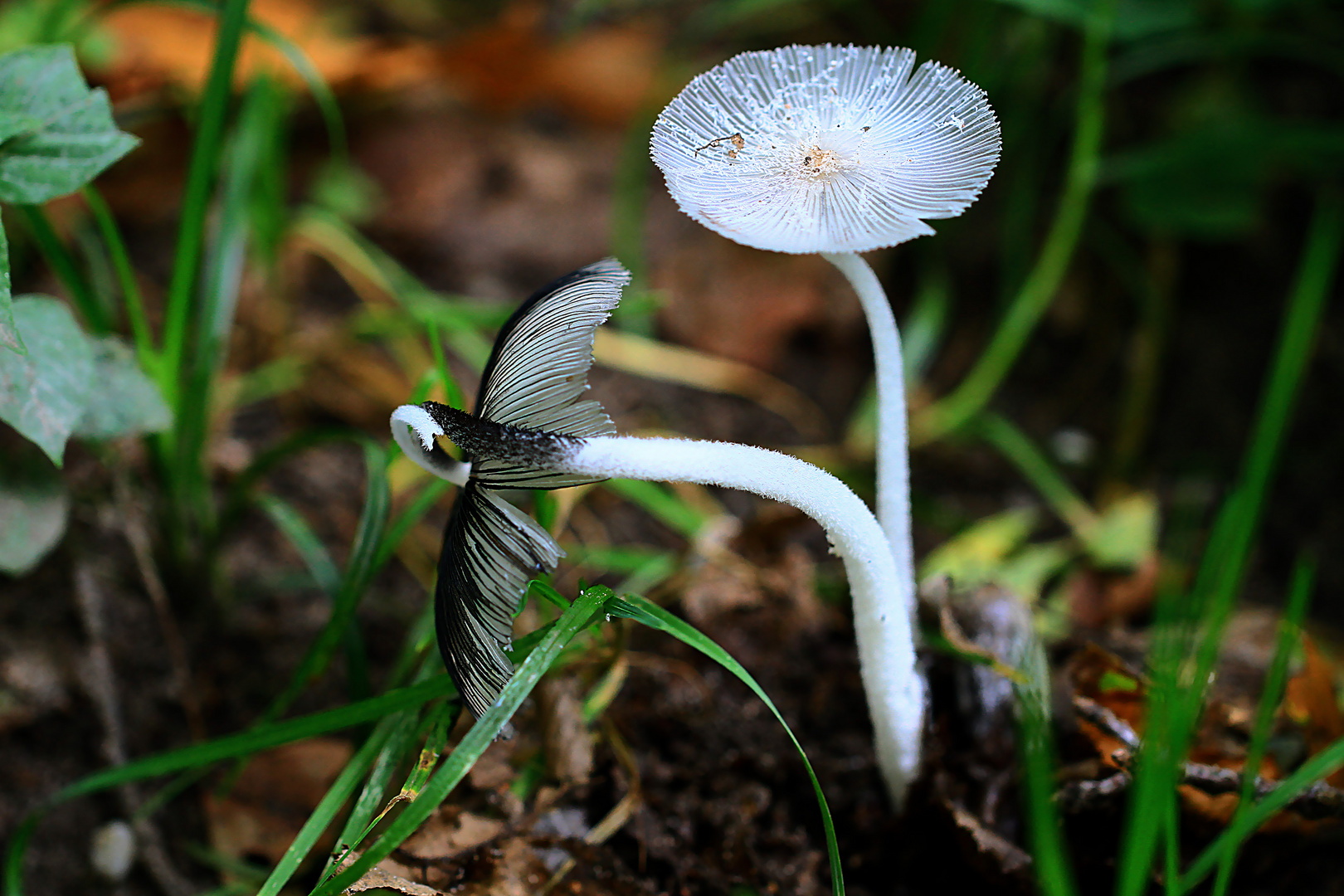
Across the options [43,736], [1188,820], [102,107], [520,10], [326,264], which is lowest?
[43,736]

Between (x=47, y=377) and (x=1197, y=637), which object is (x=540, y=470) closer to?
(x=47, y=377)

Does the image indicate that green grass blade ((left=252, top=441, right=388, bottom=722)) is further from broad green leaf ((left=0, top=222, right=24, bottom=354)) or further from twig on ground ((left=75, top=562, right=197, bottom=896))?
broad green leaf ((left=0, top=222, right=24, bottom=354))

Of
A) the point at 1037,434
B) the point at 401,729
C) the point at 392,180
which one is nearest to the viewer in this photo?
the point at 401,729

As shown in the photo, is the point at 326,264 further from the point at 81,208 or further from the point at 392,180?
the point at 81,208

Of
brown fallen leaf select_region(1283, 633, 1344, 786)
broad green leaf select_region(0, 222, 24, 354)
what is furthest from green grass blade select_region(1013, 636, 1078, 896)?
broad green leaf select_region(0, 222, 24, 354)

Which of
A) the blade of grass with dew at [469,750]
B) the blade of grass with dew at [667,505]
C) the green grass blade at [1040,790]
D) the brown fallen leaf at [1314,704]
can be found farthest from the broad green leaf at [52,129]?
the brown fallen leaf at [1314,704]

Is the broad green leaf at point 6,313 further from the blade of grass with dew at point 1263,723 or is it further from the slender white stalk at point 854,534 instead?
the blade of grass with dew at point 1263,723

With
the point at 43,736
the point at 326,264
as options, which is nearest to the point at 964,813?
→ the point at 43,736
